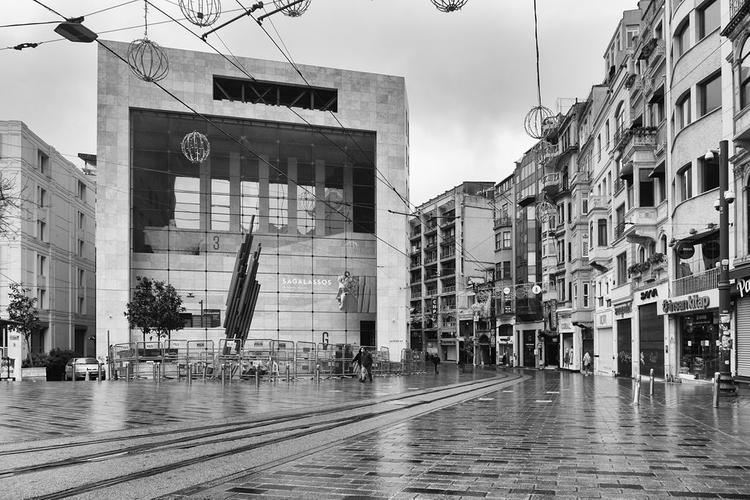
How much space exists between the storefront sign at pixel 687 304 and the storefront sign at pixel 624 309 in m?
7.00

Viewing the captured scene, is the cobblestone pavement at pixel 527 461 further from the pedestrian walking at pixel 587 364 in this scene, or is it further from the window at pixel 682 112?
the pedestrian walking at pixel 587 364

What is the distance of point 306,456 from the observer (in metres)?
9.80

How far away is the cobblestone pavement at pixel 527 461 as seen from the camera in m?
7.48

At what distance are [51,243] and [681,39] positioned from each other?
59.4 meters

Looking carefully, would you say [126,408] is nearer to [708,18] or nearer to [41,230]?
[708,18]

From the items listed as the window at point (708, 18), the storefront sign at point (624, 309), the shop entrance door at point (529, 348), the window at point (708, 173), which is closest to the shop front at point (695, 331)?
the window at point (708, 173)

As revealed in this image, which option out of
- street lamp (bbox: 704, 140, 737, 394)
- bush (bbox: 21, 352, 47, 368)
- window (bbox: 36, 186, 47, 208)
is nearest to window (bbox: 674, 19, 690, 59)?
street lamp (bbox: 704, 140, 737, 394)

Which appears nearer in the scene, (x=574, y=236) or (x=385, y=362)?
(x=385, y=362)

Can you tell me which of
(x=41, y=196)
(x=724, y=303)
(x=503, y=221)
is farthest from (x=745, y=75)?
(x=503, y=221)

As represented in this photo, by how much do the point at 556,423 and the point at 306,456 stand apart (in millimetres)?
6237

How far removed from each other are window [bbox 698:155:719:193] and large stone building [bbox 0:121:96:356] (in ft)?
150

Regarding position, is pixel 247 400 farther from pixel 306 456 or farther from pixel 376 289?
pixel 376 289

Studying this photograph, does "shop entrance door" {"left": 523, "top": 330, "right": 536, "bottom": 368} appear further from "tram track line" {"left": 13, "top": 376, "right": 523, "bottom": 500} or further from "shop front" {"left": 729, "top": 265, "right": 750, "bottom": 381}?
"tram track line" {"left": 13, "top": 376, "right": 523, "bottom": 500}

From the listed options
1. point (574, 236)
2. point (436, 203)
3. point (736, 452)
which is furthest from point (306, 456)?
point (436, 203)
